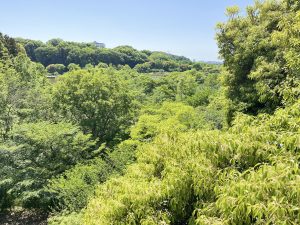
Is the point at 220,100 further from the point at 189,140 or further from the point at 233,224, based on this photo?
the point at 233,224

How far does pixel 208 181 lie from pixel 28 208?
15320 millimetres

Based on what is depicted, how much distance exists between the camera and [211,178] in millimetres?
5062

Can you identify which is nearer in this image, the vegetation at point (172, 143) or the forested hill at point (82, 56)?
the vegetation at point (172, 143)

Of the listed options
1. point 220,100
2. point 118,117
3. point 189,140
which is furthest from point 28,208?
point 189,140

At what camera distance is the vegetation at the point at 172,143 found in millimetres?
4520

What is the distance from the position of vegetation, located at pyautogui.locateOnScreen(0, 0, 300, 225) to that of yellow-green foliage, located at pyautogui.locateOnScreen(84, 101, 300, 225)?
19 mm

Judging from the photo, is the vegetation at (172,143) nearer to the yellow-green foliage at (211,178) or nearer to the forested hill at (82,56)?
the yellow-green foliage at (211,178)

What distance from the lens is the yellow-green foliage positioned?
13.5 ft

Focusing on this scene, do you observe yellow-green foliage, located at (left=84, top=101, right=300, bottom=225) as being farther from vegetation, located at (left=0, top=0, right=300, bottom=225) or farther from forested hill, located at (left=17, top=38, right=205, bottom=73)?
forested hill, located at (left=17, top=38, right=205, bottom=73)

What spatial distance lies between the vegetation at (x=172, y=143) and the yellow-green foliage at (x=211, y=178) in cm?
2

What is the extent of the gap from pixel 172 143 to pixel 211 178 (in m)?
1.68

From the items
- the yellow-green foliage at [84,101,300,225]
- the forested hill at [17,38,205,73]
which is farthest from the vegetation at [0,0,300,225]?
the forested hill at [17,38,205,73]

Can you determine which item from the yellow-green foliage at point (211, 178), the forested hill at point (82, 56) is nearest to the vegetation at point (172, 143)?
the yellow-green foliage at point (211, 178)

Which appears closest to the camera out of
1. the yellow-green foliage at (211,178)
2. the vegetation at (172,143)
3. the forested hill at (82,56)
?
the yellow-green foliage at (211,178)
